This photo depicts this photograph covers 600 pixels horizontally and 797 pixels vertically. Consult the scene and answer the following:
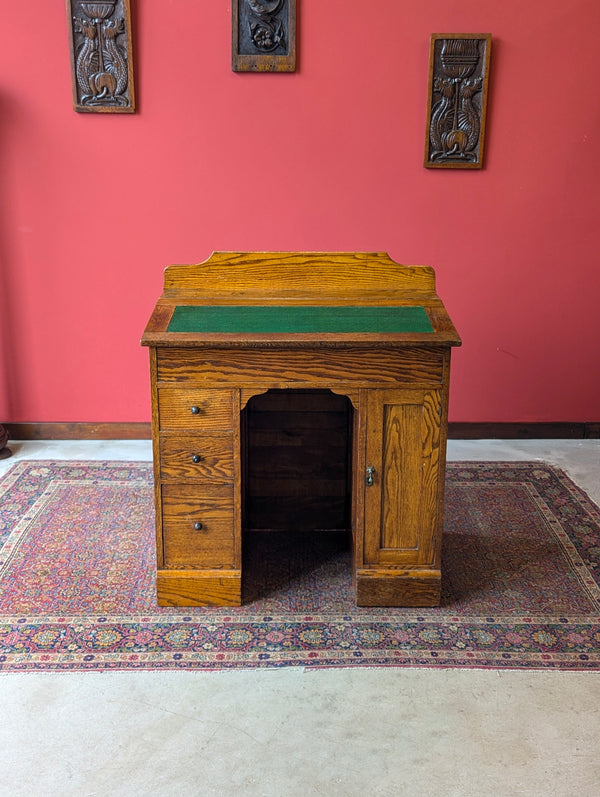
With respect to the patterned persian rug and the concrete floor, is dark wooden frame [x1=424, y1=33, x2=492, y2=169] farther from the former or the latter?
the concrete floor

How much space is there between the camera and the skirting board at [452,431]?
4.50 metres

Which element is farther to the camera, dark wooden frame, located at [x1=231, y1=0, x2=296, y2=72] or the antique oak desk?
dark wooden frame, located at [x1=231, y1=0, x2=296, y2=72]

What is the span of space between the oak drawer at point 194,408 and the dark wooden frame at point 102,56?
6.17ft

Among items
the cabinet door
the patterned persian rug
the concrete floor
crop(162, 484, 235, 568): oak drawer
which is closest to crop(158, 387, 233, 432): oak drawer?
crop(162, 484, 235, 568): oak drawer

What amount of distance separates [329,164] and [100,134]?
3.53 ft

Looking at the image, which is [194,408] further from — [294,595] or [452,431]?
[452,431]

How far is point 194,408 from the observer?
281cm

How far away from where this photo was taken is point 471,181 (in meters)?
4.24

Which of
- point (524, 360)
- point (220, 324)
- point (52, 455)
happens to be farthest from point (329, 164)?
point (52, 455)

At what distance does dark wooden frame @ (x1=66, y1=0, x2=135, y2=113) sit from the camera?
3982mm

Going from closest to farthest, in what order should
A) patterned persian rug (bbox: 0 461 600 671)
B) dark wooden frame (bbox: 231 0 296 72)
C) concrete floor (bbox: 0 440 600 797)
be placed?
concrete floor (bbox: 0 440 600 797) < patterned persian rug (bbox: 0 461 600 671) < dark wooden frame (bbox: 231 0 296 72)

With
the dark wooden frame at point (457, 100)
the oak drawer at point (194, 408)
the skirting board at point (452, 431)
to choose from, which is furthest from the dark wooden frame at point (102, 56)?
the oak drawer at point (194, 408)

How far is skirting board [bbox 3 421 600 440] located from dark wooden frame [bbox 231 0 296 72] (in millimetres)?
1811

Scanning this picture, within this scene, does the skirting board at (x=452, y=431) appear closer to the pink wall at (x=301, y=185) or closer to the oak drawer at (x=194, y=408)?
the pink wall at (x=301, y=185)
